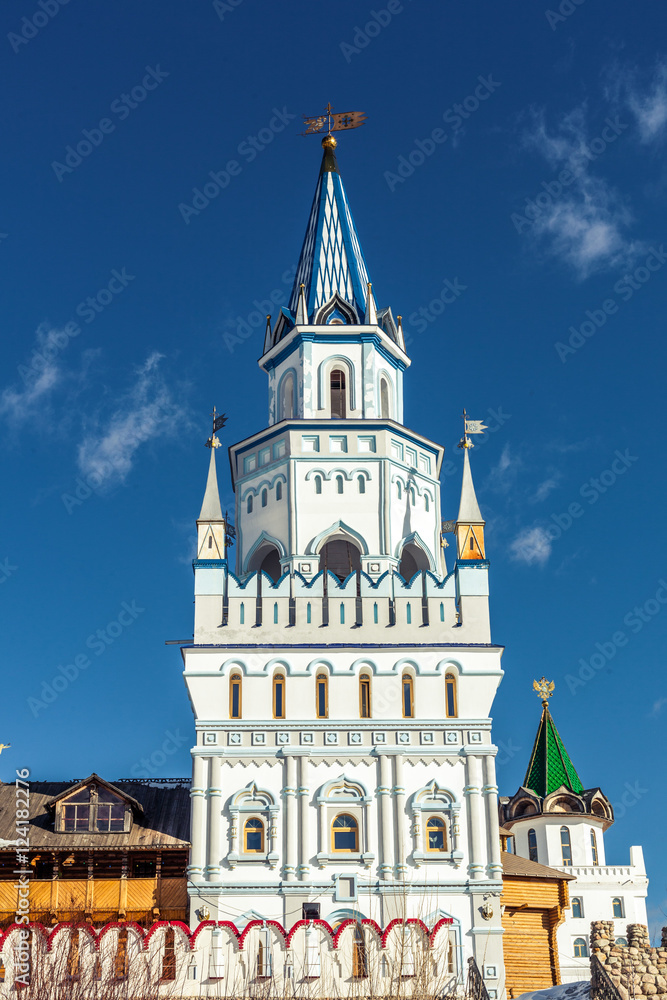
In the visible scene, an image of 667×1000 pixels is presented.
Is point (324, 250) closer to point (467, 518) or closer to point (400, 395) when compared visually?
point (400, 395)

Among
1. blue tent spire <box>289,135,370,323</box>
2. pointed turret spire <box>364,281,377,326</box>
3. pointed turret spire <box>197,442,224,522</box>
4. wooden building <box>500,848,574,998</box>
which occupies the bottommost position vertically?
wooden building <box>500,848,574,998</box>

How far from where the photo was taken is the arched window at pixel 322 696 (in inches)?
1410

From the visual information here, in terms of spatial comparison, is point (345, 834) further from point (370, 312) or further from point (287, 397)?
point (370, 312)

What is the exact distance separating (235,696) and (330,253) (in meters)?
17.1

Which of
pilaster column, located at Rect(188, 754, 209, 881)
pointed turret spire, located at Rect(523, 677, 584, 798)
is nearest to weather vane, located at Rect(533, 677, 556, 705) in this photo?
pointed turret spire, located at Rect(523, 677, 584, 798)

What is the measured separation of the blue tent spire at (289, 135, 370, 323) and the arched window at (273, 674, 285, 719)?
A: 13.1 m

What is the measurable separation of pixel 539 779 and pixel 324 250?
23885mm

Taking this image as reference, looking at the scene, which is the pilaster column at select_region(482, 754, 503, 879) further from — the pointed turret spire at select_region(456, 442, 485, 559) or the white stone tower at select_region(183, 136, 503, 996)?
the pointed turret spire at select_region(456, 442, 485, 559)

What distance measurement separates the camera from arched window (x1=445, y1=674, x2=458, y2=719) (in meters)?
35.9

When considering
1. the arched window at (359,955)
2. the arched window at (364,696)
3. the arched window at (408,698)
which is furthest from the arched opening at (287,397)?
the arched window at (359,955)

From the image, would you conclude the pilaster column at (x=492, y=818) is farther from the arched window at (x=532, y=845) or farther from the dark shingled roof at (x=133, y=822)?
the arched window at (x=532, y=845)

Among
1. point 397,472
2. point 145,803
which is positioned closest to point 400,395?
point 397,472

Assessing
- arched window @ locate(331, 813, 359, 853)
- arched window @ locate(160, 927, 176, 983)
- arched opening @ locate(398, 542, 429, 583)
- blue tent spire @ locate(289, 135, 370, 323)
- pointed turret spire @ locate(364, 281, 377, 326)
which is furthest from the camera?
blue tent spire @ locate(289, 135, 370, 323)

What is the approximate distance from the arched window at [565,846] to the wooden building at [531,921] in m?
12.2
